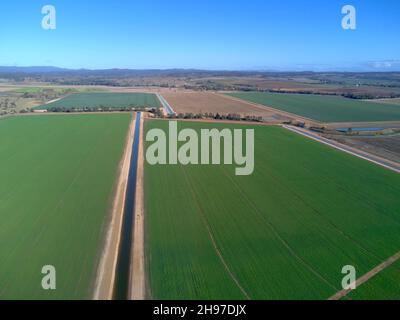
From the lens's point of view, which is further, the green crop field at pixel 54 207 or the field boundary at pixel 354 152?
the field boundary at pixel 354 152

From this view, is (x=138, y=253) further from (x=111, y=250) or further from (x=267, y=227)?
(x=267, y=227)

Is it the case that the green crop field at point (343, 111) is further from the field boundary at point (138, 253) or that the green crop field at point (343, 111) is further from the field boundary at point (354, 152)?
the field boundary at point (138, 253)

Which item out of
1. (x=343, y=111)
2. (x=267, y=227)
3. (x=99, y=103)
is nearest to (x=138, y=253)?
A: (x=267, y=227)

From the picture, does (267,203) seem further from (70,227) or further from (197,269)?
(70,227)

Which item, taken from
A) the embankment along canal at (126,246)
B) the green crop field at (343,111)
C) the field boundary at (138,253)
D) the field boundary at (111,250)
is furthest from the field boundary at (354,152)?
the field boundary at (111,250)

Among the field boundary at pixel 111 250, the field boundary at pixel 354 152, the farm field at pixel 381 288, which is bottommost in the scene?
the farm field at pixel 381 288
